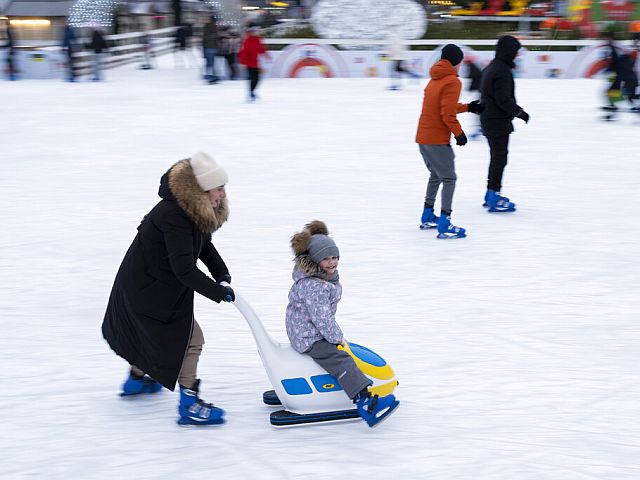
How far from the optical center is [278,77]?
17.1m

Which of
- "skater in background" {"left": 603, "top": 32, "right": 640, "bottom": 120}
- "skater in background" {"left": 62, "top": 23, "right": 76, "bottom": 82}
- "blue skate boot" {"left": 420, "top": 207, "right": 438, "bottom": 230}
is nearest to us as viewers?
"blue skate boot" {"left": 420, "top": 207, "right": 438, "bottom": 230}

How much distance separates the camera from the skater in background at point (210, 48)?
1566 cm

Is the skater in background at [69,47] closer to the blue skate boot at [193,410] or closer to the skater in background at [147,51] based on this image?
the skater in background at [147,51]

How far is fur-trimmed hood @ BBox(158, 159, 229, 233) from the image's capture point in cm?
302

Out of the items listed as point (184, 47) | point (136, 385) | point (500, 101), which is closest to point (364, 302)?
point (136, 385)

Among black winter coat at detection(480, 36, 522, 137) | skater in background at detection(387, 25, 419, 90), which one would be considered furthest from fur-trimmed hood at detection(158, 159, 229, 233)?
skater in background at detection(387, 25, 419, 90)

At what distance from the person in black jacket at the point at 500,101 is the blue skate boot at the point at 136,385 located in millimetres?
3941

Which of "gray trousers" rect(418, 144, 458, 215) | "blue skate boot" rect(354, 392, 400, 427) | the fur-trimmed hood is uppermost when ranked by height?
the fur-trimmed hood

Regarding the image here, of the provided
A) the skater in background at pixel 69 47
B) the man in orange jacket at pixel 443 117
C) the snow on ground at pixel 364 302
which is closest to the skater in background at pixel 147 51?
the skater in background at pixel 69 47

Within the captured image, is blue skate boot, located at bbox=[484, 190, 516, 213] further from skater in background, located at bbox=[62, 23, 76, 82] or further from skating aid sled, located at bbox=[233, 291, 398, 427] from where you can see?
skater in background, located at bbox=[62, 23, 76, 82]

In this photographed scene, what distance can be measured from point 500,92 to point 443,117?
34.2 inches

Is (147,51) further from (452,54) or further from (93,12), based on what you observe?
(452,54)

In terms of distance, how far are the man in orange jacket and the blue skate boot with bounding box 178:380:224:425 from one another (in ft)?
10.2

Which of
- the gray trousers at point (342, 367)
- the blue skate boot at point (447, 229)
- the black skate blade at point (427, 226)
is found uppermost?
the gray trousers at point (342, 367)
